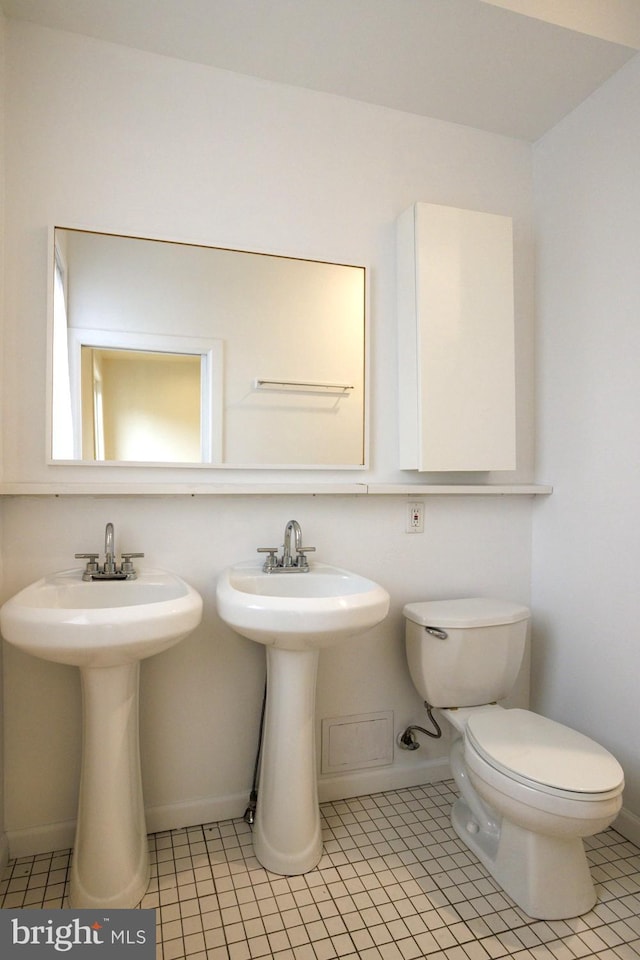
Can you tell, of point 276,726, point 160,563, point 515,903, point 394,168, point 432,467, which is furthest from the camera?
point 394,168

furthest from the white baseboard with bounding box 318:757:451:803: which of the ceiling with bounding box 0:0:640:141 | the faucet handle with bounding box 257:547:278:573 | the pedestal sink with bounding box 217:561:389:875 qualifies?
the ceiling with bounding box 0:0:640:141

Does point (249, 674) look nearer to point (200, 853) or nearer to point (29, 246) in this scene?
point (200, 853)

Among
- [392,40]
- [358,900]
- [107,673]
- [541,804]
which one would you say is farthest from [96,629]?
[392,40]

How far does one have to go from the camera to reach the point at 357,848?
1.71 metres

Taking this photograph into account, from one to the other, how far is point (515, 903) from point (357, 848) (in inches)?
18.1

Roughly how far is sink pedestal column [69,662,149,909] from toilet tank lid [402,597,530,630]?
92 cm

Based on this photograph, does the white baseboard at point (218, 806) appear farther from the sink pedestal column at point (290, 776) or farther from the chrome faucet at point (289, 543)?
the chrome faucet at point (289, 543)

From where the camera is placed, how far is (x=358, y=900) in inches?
59.0

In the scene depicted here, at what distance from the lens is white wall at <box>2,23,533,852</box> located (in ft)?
5.43

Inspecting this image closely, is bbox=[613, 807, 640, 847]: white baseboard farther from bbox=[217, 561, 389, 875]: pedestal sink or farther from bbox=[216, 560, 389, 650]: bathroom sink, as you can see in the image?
bbox=[216, 560, 389, 650]: bathroom sink

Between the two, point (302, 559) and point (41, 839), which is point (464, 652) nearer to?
point (302, 559)

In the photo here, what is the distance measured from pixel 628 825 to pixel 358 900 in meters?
0.92

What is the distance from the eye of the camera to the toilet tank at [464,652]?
5.97 ft

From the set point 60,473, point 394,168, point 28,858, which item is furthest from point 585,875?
point 394,168
